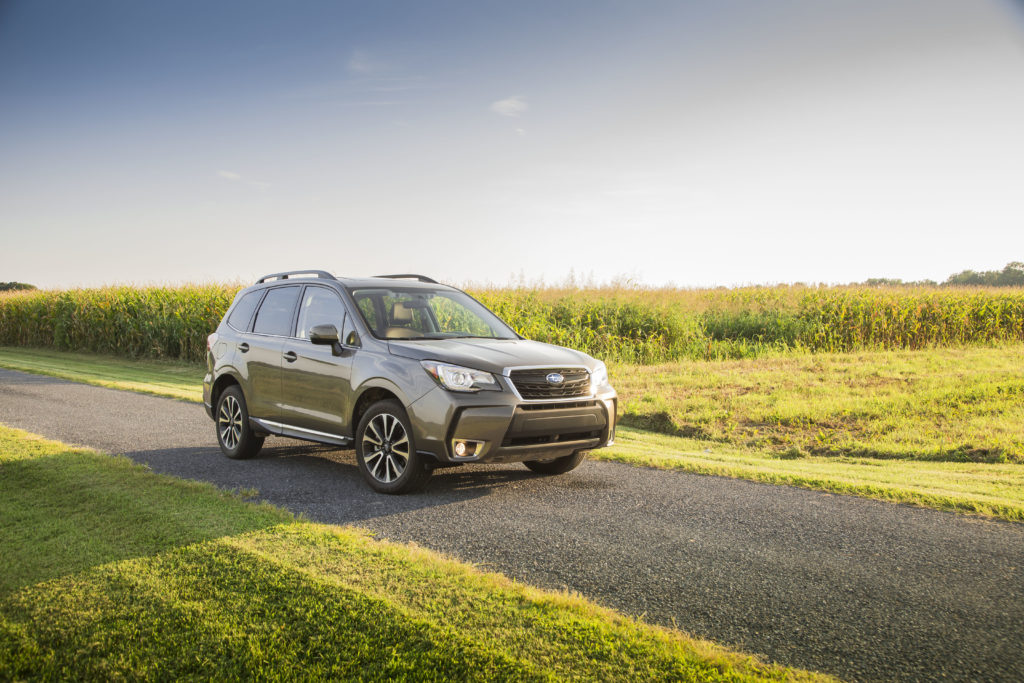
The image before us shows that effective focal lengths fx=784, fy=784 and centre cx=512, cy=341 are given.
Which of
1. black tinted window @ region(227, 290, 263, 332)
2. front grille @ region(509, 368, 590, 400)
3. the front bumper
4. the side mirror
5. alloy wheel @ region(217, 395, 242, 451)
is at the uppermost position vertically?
black tinted window @ region(227, 290, 263, 332)

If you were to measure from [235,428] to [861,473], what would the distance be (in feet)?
22.8

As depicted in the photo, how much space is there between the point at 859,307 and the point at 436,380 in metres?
22.4

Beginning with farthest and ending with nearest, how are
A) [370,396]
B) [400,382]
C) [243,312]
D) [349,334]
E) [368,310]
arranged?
[243,312] < [368,310] < [349,334] < [370,396] < [400,382]

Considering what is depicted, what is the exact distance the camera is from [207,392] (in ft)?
30.4

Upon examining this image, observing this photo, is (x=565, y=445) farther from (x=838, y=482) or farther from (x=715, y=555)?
(x=838, y=482)

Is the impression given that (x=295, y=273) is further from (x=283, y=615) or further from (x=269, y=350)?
(x=283, y=615)

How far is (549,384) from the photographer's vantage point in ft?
22.0

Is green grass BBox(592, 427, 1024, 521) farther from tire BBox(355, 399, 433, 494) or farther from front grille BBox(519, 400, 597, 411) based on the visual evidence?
tire BBox(355, 399, 433, 494)

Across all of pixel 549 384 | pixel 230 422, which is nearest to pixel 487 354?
pixel 549 384

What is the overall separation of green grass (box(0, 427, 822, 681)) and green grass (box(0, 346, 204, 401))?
10037 mm

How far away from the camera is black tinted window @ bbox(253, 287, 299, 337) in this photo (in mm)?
8273

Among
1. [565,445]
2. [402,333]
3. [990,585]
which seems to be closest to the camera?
[990,585]

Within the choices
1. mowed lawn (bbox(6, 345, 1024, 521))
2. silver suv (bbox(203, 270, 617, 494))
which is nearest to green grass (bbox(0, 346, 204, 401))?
mowed lawn (bbox(6, 345, 1024, 521))

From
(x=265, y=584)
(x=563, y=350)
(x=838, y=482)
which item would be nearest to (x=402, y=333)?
(x=563, y=350)
